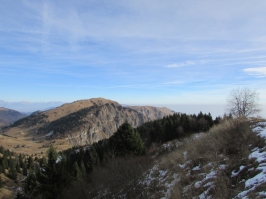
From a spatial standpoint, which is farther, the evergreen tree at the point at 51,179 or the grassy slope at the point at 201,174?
the evergreen tree at the point at 51,179

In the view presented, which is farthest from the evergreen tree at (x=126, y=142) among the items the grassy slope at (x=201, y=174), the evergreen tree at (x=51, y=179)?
the grassy slope at (x=201, y=174)

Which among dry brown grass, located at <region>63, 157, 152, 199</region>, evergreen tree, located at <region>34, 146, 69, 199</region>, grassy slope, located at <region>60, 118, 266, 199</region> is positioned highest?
grassy slope, located at <region>60, 118, 266, 199</region>

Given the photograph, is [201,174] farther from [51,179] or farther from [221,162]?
[51,179]

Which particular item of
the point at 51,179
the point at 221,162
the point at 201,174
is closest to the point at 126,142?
the point at 51,179

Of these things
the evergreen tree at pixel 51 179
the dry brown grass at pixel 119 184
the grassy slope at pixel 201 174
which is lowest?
the evergreen tree at pixel 51 179

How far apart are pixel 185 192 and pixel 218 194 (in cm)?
189

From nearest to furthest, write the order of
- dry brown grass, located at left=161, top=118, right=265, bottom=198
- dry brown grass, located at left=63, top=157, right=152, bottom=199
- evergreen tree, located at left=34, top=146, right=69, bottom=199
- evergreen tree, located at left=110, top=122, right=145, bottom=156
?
dry brown grass, located at left=161, top=118, right=265, bottom=198 → dry brown grass, located at left=63, top=157, right=152, bottom=199 → evergreen tree, located at left=34, top=146, right=69, bottom=199 → evergreen tree, located at left=110, top=122, right=145, bottom=156

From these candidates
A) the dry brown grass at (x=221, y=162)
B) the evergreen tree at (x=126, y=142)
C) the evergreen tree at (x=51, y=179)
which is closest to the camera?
the dry brown grass at (x=221, y=162)

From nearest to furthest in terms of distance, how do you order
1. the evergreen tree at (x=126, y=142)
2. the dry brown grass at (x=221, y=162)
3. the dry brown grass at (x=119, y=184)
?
1. the dry brown grass at (x=221, y=162)
2. the dry brown grass at (x=119, y=184)
3. the evergreen tree at (x=126, y=142)

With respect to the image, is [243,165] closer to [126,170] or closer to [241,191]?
[241,191]

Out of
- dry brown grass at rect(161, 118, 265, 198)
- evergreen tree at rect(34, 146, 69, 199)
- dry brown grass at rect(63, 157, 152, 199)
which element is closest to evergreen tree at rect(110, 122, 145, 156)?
evergreen tree at rect(34, 146, 69, 199)

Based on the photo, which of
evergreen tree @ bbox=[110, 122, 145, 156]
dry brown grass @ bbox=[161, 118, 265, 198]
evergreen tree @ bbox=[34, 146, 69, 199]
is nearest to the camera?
dry brown grass @ bbox=[161, 118, 265, 198]

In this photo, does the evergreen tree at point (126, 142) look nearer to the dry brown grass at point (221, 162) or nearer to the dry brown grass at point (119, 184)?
the dry brown grass at point (119, 184)

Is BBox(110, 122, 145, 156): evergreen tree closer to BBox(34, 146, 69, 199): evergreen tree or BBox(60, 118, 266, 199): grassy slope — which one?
BBox(34, 146, 69, 199): evergreen tree
